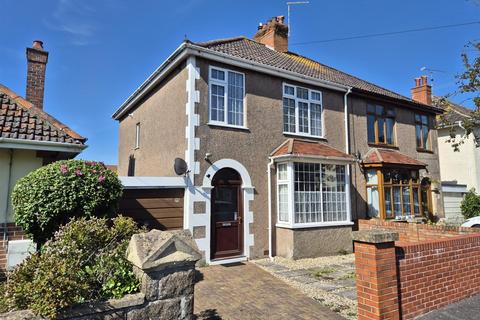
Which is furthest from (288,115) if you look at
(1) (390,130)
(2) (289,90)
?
(1) (390,130)

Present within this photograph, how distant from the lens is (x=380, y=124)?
47.6 ft

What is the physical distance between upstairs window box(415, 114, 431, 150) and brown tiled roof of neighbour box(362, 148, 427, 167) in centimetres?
257

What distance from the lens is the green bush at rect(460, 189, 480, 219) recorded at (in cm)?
1762

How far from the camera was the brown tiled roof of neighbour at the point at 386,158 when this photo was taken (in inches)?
507

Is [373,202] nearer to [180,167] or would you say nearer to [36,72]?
[180,167]

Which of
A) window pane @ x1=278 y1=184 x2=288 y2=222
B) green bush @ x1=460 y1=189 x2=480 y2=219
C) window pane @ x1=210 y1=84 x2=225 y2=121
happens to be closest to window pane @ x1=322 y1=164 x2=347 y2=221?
window pane @ x1=278 y1=184 x2=288 y2=222


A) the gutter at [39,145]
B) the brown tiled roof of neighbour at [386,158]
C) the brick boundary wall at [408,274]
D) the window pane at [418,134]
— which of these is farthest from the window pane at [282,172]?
the window pane at [418,134]

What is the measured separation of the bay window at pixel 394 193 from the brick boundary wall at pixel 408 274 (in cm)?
696

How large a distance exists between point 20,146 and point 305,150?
7.91 m

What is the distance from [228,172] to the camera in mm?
9812

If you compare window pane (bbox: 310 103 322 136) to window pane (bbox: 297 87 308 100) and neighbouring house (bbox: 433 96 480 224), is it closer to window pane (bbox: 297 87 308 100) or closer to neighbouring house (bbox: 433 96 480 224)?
Result: window pane (bbox: 297 87 308 100)

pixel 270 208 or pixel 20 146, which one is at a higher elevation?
pixel 20 146

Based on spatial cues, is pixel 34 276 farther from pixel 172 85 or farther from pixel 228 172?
pixel 172 85

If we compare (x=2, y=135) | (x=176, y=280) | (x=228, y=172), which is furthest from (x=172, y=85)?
(x=176, y=280)
